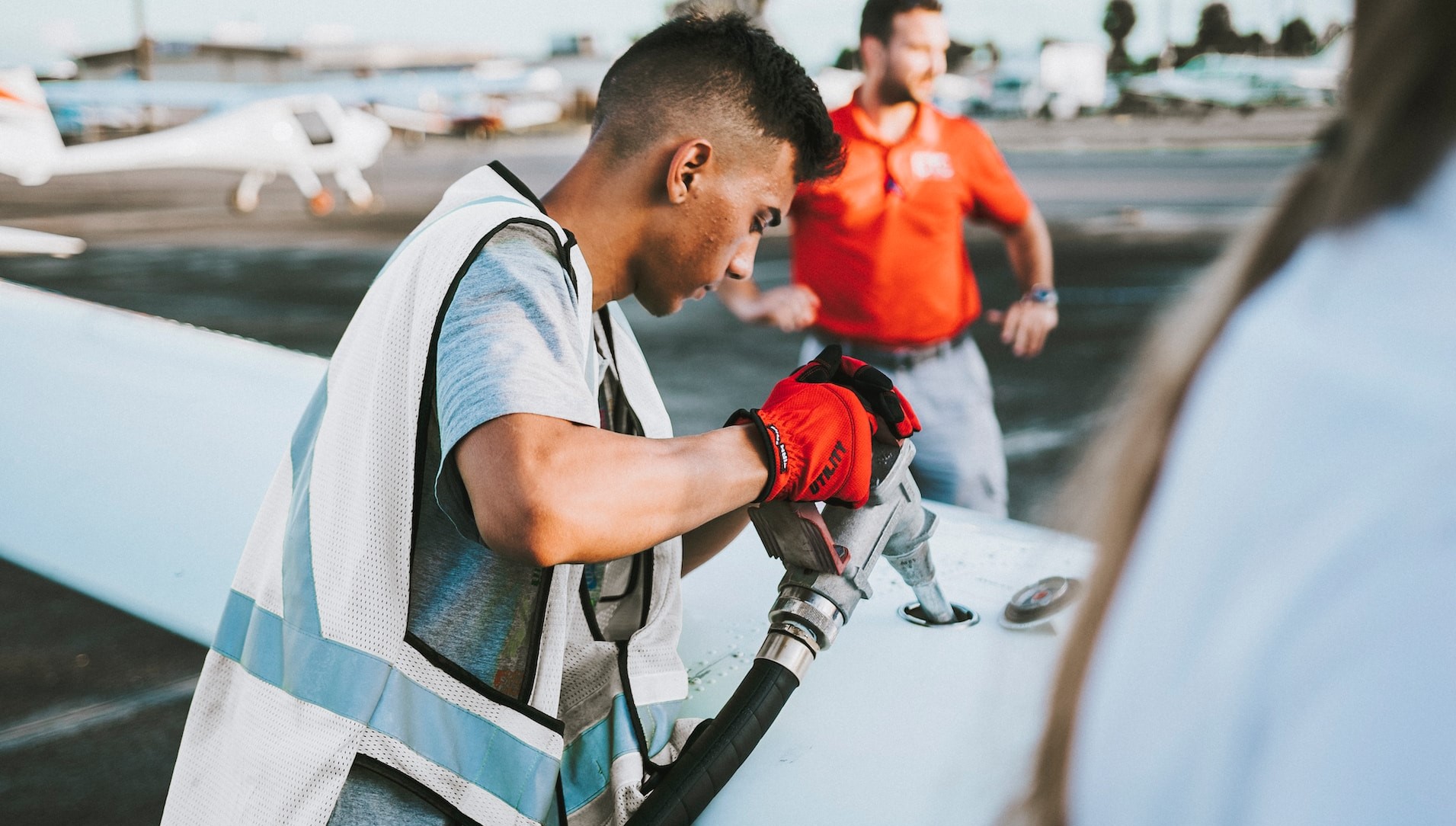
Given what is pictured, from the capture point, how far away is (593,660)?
139 cm

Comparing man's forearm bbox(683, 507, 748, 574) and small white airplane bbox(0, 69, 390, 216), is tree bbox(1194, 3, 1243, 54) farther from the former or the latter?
man's forearm bbox(683, 507, 748, 574)

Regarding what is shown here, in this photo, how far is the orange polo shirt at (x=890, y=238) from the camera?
325 centimetres

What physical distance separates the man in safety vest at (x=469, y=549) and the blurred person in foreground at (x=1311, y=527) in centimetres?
73

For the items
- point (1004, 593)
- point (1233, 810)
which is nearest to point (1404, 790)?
point (1233, 810)

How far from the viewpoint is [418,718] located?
1178 mm

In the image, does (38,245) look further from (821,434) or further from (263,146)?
(821,434)

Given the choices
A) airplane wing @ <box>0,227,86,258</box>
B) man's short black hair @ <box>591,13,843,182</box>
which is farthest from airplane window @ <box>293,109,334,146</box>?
man's short black hair @ <box>591,13,843,182</box>

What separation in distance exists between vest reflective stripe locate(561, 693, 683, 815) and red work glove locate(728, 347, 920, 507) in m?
0.32

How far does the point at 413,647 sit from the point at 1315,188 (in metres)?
1.01

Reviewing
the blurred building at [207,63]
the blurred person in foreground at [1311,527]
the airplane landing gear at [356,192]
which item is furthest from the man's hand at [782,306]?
the blurred building at [207,63]

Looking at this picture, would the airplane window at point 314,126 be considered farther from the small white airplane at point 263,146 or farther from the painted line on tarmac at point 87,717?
the painted line on tarmac at point 87,717

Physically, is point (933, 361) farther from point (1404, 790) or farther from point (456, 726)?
point (1404, 790)

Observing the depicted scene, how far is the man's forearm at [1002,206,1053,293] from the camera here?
352 centimetres

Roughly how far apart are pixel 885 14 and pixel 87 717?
10.4 ft
